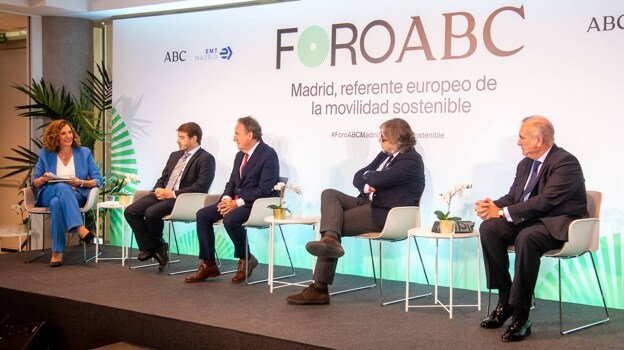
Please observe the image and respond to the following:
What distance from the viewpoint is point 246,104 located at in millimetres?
6961

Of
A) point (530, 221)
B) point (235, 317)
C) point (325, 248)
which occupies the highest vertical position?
point (530, 221)

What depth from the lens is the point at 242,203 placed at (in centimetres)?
583

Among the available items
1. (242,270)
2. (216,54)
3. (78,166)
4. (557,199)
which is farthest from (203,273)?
(557,199)

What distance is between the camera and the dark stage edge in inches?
161

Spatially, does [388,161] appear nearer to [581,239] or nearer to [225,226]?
[225,226]

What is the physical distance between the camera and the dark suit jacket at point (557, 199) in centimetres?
430

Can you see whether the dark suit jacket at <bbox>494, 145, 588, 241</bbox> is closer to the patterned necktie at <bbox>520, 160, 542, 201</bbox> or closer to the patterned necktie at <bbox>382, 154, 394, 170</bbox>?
the patterned necktie at <bbox>520, 160, 542, 201</bbox>


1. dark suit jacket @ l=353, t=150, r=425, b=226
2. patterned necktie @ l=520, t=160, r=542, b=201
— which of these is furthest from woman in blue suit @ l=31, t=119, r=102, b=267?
patterned necktie @ l=520, t=160, r=542, b=201

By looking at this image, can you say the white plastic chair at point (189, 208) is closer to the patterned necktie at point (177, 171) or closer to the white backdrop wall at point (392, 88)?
the patterned necktie at point (177, 171)

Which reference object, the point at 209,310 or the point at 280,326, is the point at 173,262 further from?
the point at 280,326

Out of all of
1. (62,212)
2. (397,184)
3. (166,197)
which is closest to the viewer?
(397,184)

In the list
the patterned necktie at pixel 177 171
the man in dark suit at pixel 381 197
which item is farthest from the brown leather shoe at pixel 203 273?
the man in dark suit at pixel 381 197

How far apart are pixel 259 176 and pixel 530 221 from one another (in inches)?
89.9

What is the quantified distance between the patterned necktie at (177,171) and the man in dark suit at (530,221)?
9.47 feet
